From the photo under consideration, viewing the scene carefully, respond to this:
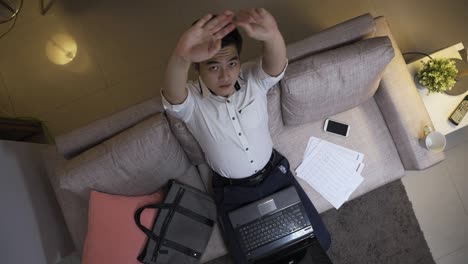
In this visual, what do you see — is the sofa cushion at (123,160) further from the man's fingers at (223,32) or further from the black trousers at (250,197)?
the man's fingers at (223,32)

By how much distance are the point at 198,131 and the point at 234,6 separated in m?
1.08

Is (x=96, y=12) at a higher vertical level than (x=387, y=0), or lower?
higher

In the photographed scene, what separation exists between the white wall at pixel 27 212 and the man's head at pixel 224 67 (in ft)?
3.35

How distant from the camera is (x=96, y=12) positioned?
79.2 inches

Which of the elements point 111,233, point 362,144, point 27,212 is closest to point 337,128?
point 362,144

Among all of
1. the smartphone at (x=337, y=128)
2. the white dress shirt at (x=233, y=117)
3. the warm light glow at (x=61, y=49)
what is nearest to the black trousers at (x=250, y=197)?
the white dress shirt at (x=233, y=117)

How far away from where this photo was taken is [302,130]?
159 centimetres

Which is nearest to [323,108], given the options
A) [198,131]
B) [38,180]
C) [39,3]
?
[198,131]

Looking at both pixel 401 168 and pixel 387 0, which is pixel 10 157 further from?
pixel 387 0

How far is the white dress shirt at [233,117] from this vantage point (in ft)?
4.17

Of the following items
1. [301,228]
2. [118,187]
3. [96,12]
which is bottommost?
[301,228]

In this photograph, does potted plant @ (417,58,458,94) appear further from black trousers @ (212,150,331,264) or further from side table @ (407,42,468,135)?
black trousers @ (212,150,331,264)

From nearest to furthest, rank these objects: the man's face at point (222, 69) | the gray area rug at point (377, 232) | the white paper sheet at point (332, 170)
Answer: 1. the man's face at point (222, 69)
2. the white paper sheet at point (332, 170)
3. the gray area rug at point (377, 232)

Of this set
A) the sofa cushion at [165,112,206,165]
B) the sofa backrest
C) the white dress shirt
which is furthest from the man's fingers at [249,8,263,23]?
the sofa cushion at [165,112,206,165]
